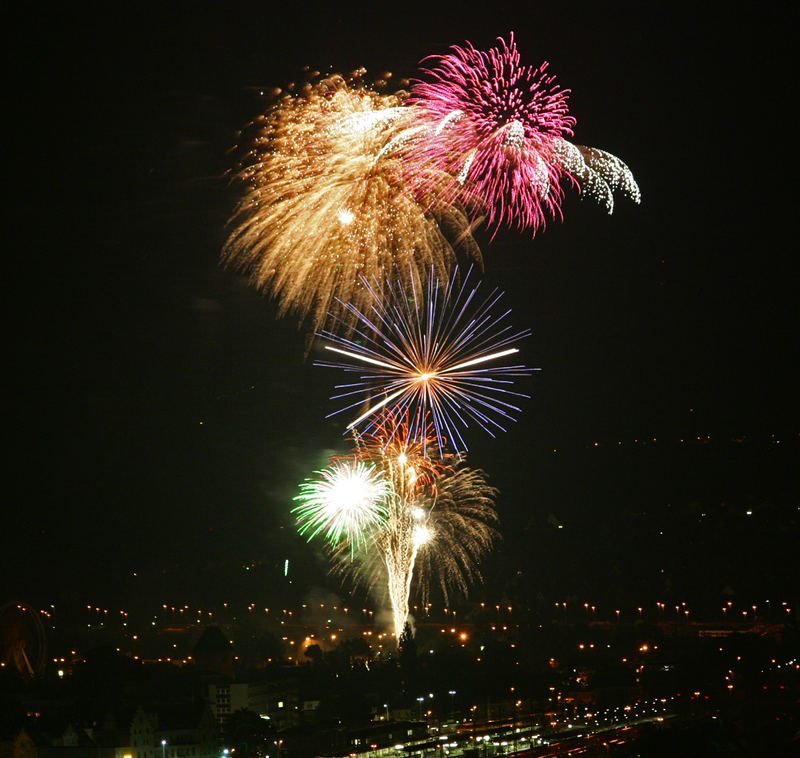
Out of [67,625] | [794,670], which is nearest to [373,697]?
[794,670]

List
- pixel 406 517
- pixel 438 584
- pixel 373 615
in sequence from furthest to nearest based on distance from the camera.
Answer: pixel 438 584
pixel 373 615
pixel 406 517

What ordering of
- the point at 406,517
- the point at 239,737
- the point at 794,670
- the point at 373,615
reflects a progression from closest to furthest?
the point at 406,517
the point at 239,737
the point at 794,670
the point at 373,615

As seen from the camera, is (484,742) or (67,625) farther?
(67,625)

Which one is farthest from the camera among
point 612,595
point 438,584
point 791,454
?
point 791,454

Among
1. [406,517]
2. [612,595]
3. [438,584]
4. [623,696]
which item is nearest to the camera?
[406,517]

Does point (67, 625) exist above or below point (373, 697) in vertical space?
above

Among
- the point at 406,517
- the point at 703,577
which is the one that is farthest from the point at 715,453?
the point at 406,517

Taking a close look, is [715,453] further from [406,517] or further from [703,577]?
[406,517]

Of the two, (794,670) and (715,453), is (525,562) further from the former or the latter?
(794,670)

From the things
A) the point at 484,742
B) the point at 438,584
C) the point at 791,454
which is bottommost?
the point at 484,742
